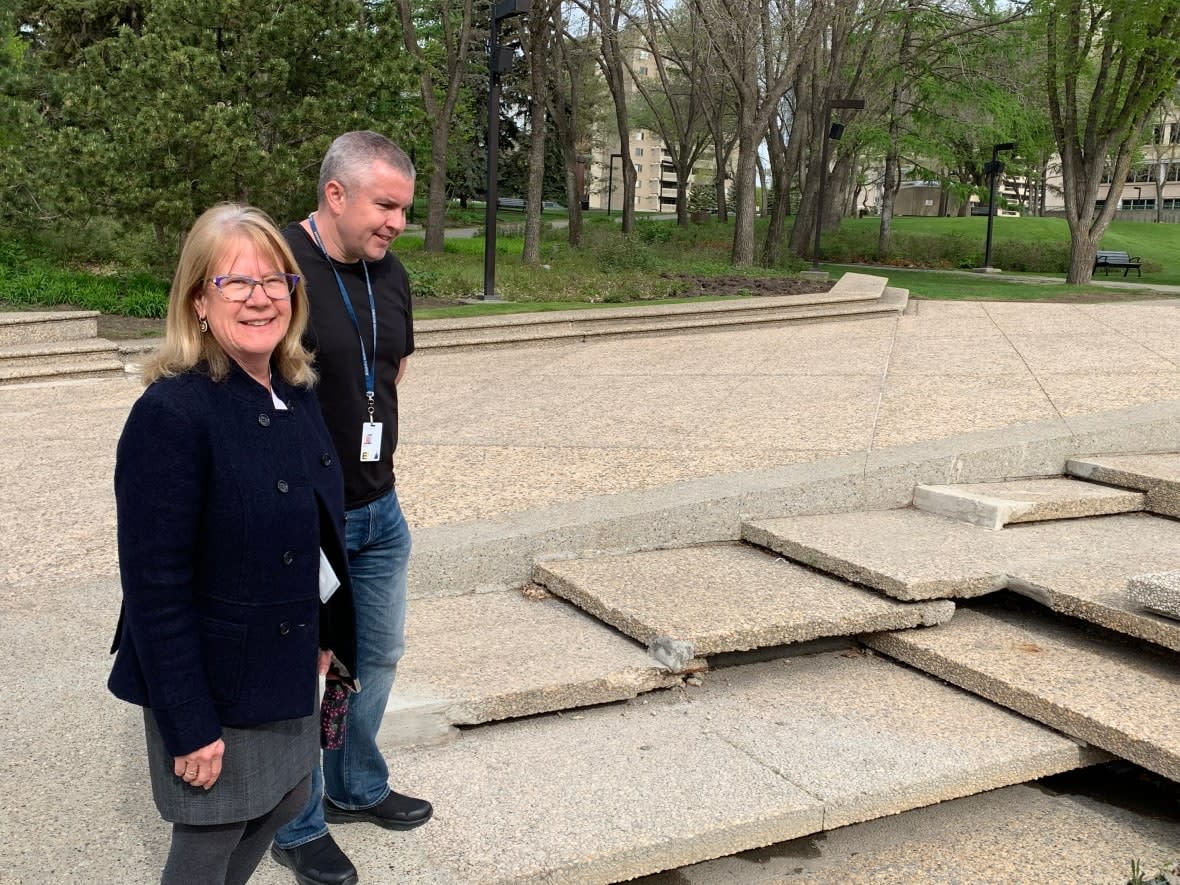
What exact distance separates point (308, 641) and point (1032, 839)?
Answer: 7.81 ft

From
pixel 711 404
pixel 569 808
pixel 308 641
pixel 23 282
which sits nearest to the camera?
pixel 308 641

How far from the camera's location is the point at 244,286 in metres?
2.01

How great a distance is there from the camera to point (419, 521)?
4832 millimetres

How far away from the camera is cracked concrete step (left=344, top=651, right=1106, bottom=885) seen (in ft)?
9.21

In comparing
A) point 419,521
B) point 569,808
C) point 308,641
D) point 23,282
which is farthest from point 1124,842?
point 23,282

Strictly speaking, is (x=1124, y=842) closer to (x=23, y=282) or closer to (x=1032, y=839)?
(x=1032, y=839)

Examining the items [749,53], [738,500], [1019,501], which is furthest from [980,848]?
[749,53]

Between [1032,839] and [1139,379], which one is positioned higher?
[1139,379]

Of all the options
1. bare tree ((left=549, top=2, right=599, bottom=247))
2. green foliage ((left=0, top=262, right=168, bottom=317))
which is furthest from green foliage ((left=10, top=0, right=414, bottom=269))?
bare tree ((left=549, top=2, right=599, bottom=247))

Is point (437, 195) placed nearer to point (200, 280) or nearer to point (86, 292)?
point (86, 292)

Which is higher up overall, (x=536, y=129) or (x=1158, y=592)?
(x=536, y=129)

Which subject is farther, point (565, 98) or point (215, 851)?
point (565, 98)

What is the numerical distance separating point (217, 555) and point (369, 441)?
28.1 inches

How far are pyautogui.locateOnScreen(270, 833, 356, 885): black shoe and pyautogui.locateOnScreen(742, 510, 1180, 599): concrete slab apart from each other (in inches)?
94.3
